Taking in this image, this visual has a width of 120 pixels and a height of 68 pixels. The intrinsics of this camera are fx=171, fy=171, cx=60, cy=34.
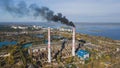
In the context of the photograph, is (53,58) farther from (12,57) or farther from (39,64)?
(12,57)

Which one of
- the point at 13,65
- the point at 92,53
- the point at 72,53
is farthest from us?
the point at 92,53

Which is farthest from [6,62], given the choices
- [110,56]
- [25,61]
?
[110,56]

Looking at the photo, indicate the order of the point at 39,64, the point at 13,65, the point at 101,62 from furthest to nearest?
the point at 101,62, the point at 39,64, the point at 13,65

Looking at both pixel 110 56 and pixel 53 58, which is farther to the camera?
pixel 110 56

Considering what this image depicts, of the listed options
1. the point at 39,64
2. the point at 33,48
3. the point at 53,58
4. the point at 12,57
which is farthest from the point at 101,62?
the point at 12,57

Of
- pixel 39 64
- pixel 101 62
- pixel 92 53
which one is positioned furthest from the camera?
pixel 92 53

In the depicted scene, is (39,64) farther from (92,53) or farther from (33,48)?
(92,53)

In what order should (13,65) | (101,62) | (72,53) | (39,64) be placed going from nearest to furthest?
(13,65), (39,64), (101,62), (72,53)

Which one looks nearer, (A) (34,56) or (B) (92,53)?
(A) (34,56)
